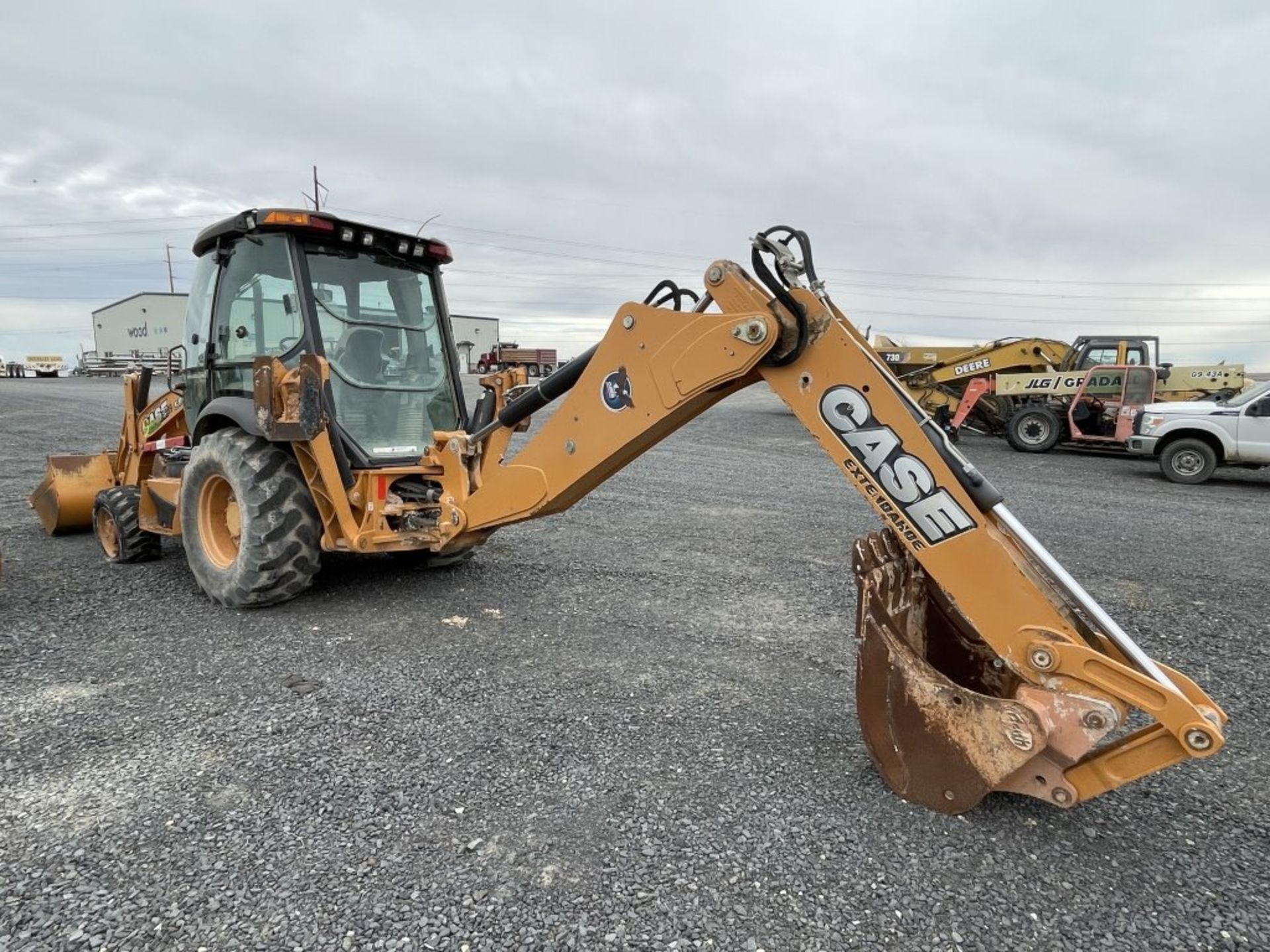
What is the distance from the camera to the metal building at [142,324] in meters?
42.8

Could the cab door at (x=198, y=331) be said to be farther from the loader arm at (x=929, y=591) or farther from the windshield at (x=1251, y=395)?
the windshield at (x=1251, y=395)

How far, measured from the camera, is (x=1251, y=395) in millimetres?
11008

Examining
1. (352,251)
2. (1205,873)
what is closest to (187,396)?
(352,251)

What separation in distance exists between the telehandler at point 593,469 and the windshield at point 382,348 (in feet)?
0.06

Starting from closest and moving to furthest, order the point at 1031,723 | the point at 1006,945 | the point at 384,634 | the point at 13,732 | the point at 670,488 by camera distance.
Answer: the point at 1006,945 → the point at 1031,723 → the point at 13,732 → the point at 384,634 → the point at 670,488

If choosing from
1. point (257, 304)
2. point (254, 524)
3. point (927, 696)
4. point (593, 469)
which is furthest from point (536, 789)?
point (257, 304)

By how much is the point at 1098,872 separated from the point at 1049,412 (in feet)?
46.3

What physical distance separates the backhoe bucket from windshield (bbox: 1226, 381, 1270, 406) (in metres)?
11.1

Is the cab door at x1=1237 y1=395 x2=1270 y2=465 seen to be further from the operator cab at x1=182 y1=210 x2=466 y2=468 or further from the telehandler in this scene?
the operator cab at x1=182 y1=210 x2=466 y2=468

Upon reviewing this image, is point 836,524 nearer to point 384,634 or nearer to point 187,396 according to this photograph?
point 384,634

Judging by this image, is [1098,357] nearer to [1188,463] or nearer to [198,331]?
[1188,463]

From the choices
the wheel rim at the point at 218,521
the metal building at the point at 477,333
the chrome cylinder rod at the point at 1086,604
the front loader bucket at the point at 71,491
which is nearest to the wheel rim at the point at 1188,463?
the chrome cylinder rod at the point at 1086,604

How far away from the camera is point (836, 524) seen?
24.4ft

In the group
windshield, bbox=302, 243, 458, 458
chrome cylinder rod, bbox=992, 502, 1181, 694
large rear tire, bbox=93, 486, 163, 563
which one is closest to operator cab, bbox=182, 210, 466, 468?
windshield, bbox=302, 243, 458, 458
